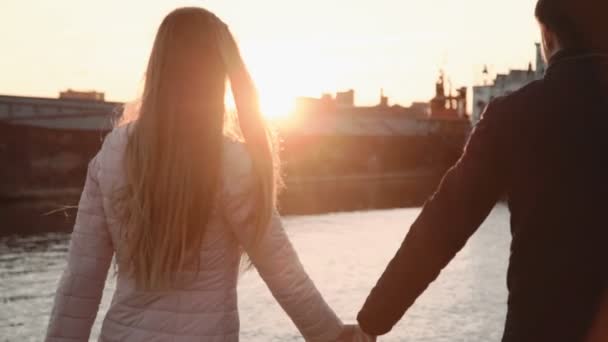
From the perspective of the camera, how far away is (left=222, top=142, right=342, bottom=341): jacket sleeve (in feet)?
7.50

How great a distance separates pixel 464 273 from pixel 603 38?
17388mm

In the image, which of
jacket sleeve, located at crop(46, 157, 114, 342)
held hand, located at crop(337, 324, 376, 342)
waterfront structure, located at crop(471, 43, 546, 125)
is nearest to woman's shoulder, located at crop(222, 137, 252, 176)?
jacket sleeve, located at crop(46, 157, 114, 342)

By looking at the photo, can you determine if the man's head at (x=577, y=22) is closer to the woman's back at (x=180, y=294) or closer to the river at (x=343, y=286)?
the woman's back at (x=180, y=294)

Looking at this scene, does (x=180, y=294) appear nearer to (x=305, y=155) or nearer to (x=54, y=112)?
(x=54, y=112)

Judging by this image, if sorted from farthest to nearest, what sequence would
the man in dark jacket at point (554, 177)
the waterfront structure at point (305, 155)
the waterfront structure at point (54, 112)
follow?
the waterfront structure at point (54, 112) < the waterfront structure at point (305, 155) < the man in dark jacket at point (554, 177)

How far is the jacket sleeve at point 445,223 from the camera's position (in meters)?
1.95

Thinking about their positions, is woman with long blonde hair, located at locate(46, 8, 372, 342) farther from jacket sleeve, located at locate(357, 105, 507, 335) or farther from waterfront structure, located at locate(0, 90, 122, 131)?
waterfront structure, located at locate(0, 90, 122, 131)

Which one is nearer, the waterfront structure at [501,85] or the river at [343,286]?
the river at [343,286]

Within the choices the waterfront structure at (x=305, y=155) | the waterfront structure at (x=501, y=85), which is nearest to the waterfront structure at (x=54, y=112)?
the waterfront structure at (x=305, y=155)

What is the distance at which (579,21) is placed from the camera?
196cm

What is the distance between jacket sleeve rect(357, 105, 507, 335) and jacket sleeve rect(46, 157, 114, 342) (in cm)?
63

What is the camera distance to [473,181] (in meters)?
2.00

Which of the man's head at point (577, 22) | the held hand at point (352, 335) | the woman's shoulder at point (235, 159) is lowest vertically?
the held hand at point (352, 335)

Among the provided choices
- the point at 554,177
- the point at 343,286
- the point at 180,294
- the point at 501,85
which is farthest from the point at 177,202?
the point at 501,85
